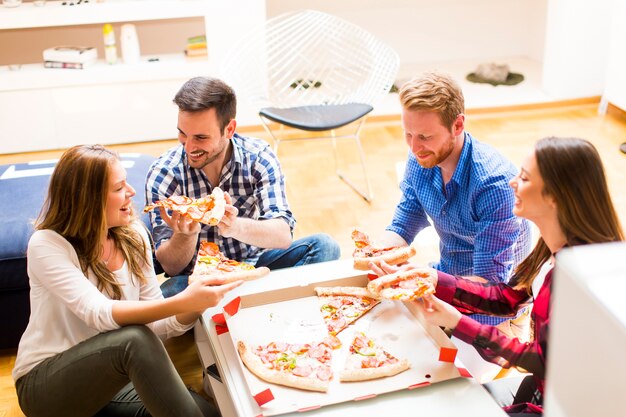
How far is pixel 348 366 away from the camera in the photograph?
6.35ft

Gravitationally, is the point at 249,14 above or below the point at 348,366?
above

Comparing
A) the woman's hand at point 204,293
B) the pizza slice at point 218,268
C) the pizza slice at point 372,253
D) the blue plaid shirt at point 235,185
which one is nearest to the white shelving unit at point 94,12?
the blue plaid shirt at point 235,185

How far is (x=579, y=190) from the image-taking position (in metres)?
1.78

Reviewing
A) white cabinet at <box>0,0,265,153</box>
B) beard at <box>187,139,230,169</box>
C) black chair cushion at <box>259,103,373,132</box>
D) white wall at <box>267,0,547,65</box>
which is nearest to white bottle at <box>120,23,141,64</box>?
white cabinet at <box>0,0,265,153</box>

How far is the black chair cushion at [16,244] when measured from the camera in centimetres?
272

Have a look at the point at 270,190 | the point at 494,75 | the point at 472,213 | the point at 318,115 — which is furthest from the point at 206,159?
the point at 494,75

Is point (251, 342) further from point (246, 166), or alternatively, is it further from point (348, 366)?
point (246, 166)

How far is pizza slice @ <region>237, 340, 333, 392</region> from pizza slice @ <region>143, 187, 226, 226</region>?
0.47m

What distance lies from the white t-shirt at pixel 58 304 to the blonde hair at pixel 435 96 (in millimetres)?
991

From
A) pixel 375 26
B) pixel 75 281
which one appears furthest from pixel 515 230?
pixel 375 26

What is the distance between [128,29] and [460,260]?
327 centimetres

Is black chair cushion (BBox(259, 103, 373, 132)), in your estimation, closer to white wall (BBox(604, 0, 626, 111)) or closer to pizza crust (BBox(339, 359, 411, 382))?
white wall (BBox(604, 0, 626, 111))

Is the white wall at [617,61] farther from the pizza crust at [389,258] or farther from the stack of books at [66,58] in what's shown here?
the stack of books at [66,58]

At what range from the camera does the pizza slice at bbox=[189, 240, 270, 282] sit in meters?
2.17
